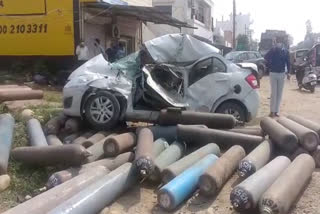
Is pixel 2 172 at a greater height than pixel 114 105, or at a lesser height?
lesser

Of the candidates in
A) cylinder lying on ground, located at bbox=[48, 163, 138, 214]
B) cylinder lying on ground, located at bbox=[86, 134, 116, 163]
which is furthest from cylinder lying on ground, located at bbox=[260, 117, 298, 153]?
cylinder lying on ground, located at bbox=[86, 134, 116, 163]

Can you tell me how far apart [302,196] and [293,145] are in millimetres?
1192

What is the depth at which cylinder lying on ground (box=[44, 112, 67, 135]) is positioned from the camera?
8141 mm

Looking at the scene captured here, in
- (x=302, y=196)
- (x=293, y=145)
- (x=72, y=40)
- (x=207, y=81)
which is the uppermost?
(x=72, y=40)

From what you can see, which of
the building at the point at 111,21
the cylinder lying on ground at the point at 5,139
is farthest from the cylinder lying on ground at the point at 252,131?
the building at the point at 111,21

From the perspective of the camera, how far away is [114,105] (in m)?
8.50

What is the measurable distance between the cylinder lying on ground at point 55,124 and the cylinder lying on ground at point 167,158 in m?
2.25

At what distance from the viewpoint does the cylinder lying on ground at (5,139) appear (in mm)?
6161

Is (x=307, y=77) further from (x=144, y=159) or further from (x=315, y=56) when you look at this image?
(x=144, y=159)

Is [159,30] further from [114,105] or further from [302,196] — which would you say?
[302,196]

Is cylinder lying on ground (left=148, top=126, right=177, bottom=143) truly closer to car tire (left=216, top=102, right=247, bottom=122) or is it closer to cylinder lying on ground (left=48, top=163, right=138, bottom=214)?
cylinder lying on ground (left=48, top=163, right=138, bottom=214)

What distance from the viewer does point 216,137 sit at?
749 centimetres

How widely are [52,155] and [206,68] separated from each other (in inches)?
171

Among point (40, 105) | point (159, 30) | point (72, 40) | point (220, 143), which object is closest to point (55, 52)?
point (72, 40)
